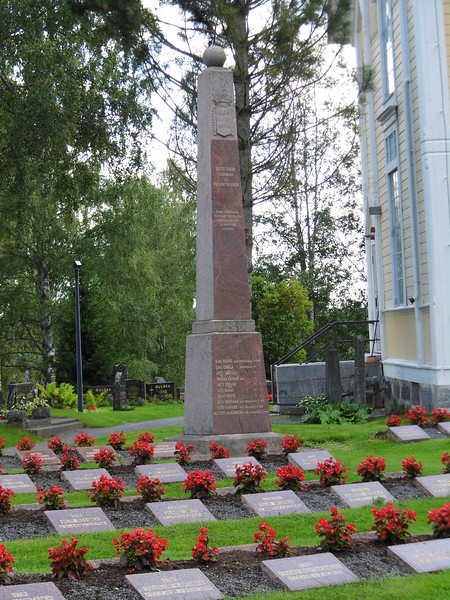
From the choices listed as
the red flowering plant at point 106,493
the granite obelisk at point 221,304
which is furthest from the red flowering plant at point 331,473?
the granite obelisk at point 221,304

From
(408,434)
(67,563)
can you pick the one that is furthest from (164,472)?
(67,563)

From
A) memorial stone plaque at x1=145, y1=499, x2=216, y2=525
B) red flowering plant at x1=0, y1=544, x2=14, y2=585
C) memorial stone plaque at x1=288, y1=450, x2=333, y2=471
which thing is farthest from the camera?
memorial stone plaque at x1=288, y1=450, x2=333, y2=471

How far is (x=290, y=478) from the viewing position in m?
9.37

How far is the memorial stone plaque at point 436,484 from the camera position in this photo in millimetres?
9023

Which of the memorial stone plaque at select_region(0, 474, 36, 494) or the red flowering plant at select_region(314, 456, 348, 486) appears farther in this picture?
the memorial stone plaque at select_region(0, 474, 36, 494)

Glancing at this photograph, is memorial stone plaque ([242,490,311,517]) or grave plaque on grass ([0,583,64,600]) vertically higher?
memorial stone plaque ([242,490,311,517])

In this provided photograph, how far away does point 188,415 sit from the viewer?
13.4 metres

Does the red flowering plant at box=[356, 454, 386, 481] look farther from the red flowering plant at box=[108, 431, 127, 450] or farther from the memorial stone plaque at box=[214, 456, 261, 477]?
the red flowering plant at box=[108, 431, 127, 450]

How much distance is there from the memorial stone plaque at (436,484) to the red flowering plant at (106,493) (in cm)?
282

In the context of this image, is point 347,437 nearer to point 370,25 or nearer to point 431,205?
point 431,205

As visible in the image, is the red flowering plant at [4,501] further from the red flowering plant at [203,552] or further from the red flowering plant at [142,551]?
the red flowering plant at [203,552]

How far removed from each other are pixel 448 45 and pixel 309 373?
7.17 meters

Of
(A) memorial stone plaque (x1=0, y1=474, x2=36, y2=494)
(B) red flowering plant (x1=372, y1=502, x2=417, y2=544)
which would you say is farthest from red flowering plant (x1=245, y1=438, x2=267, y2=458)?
(B) red flowering plant (x1=372, y1=502, x2=417, y2=544)

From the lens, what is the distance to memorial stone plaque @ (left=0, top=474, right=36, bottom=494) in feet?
33.7
